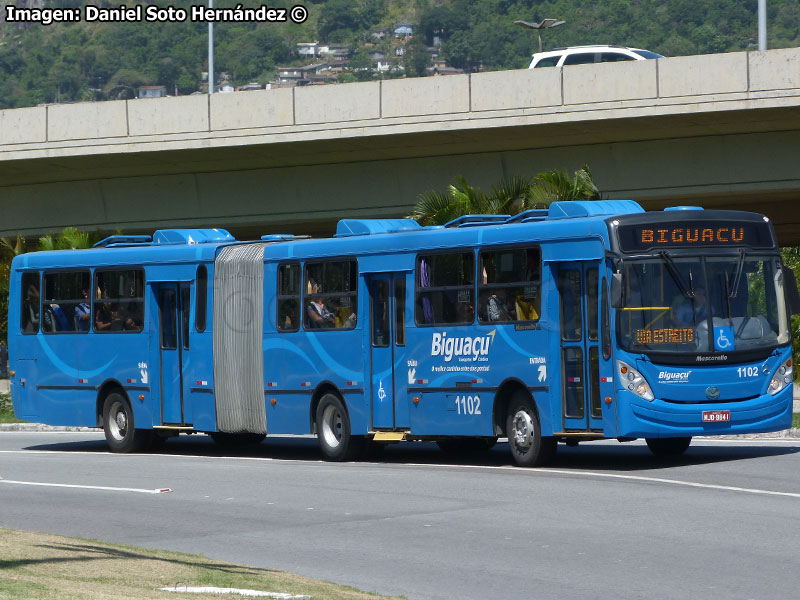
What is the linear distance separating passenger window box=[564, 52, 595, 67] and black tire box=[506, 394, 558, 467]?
53.8 feet

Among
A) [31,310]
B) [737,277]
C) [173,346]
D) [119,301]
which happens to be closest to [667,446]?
[737,277]

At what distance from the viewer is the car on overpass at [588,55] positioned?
3189cm

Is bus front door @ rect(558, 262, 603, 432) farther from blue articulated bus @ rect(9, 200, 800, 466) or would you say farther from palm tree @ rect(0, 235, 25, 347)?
palm tree @ rect(0, 235, 25, 347)

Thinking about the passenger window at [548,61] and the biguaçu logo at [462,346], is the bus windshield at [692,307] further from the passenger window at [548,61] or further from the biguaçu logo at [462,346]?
the passenger window at [548,61]

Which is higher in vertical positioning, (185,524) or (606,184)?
(606,184)

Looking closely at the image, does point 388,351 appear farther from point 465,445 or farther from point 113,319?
point 113,319

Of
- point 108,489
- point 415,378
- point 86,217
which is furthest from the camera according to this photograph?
point 86,217

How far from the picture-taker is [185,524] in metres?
13.4

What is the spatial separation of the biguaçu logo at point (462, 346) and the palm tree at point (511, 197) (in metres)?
10.0

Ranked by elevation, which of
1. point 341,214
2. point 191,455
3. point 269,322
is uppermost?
point 341,214

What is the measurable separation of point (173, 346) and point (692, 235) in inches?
341

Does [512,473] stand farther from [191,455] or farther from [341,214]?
[341,214]

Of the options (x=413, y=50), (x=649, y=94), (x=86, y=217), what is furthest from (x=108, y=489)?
(x=413, y=50)

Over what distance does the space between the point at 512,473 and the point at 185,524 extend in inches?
189
